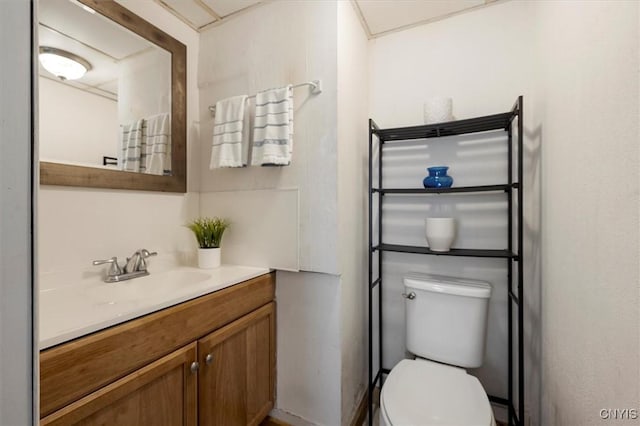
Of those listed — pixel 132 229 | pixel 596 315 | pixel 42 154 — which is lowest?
pixel 596 315

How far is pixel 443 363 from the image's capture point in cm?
140

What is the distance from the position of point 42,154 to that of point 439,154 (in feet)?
6.06

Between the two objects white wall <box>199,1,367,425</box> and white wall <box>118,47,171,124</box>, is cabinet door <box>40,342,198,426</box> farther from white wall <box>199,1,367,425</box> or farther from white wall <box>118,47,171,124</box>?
white wall <box>118,47,171,124</box>

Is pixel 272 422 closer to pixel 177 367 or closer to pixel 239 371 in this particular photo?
pixel 239 371

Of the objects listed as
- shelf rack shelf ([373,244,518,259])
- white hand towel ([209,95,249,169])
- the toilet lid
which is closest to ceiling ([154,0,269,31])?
white hand towel ([209,95,249,169])

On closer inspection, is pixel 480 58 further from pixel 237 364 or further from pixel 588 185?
pixel 237 364

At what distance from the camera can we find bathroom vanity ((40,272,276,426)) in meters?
0.69

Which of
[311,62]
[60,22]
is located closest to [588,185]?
[311,62]

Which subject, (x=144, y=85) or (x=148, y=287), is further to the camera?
(x=144, y=85)

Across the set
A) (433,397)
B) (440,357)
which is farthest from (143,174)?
(440,357)

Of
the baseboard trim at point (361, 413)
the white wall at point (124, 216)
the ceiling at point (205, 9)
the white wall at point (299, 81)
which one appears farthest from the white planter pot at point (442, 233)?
the ceiling at point (205, 9)

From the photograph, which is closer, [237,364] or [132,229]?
[237,364]

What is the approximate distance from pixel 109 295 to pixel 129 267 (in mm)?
228

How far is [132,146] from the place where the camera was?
1.37 meters
